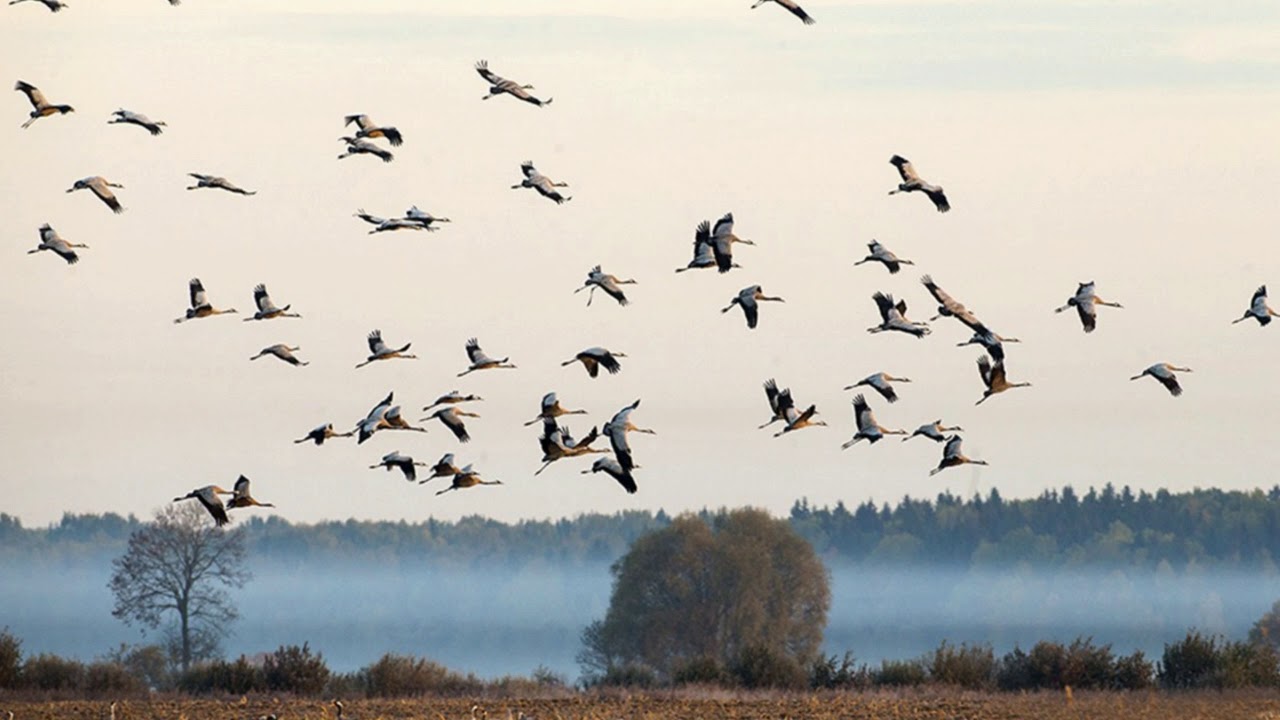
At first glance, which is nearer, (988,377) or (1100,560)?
(988,377)

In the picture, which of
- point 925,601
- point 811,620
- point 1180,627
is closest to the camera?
point 811,620

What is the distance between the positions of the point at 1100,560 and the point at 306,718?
6013 inches

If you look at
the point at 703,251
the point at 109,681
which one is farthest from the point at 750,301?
the point at 109,681

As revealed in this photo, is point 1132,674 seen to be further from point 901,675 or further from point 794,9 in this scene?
point 794,9

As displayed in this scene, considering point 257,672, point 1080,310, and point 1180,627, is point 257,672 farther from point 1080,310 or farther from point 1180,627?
point 1180,627

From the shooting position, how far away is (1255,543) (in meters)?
184

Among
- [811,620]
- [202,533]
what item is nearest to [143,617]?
[202,533]

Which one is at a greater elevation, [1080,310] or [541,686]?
[1080,310]

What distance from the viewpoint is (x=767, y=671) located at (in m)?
53.2

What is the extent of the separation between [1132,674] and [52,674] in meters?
25.2

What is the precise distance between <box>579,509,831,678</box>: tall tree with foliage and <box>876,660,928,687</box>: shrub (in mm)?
33786

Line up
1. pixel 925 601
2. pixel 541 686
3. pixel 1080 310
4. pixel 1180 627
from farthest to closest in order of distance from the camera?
pixel 925 601 < pixel 1180 627 < pixel 541 686 < pixel 1080 310

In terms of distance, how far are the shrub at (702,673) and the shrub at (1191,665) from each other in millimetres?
10550

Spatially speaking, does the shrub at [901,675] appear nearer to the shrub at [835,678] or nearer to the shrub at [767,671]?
the shrub at [835,678]
